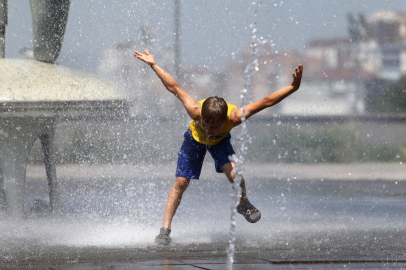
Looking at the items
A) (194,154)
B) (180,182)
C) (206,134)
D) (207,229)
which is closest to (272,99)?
(206,134)

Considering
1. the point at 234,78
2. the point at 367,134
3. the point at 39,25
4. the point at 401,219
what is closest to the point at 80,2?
the point at 39,25

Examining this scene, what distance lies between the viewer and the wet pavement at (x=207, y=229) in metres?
3.19

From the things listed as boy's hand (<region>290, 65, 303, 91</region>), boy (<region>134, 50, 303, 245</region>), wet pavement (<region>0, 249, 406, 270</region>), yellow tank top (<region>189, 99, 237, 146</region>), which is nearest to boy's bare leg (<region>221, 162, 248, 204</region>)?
boy (<region>134, 50, 303, 245</region>)

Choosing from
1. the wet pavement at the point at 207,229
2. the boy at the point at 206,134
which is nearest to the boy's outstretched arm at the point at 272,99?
the boy at the point at 206,134

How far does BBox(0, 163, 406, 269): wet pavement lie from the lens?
Answer: 3.19m

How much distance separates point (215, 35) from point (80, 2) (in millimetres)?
2377

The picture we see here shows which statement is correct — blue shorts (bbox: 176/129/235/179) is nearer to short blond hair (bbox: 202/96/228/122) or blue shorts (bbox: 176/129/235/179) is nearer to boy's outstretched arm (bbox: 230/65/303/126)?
boy's outstretched arm (bbox: 230/65/303/126)

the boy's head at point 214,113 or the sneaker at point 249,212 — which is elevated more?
the boy's head at point 214,113

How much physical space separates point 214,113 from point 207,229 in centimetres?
108

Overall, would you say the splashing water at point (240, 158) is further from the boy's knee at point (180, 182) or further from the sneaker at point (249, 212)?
the boy's knee at point (180, 182)

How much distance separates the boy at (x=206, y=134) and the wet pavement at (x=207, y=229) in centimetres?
20

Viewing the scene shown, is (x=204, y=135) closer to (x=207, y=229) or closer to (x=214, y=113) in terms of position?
(x=214, y=113)

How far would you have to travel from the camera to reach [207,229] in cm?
429

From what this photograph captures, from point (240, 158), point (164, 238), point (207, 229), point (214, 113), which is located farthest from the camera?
point (207, 229)
